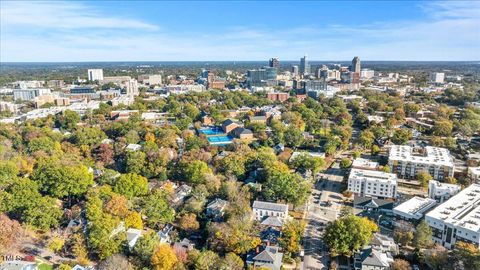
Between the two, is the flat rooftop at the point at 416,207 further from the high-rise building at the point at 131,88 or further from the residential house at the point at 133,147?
the high-rise building at the point at 131,88

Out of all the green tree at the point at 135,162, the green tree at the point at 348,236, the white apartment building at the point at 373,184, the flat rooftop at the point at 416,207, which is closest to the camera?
the green tree at the point at 348,236

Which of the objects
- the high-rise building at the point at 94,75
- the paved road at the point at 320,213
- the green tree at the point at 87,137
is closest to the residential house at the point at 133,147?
the green tree at the point at 87,137

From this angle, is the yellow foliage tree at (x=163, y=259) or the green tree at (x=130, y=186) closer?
the yellow foliage tree at (x=163, y=259)

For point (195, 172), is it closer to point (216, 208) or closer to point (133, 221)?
point (216, 208)

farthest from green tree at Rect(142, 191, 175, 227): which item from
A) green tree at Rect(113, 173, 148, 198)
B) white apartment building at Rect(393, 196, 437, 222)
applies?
white apartment building at Rect(393, 196, 437, 222)

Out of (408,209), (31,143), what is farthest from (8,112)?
(408,209)

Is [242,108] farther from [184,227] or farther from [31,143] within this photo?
[184,227]

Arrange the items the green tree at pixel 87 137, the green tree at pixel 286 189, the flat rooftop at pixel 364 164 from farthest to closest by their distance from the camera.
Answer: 1. the green tree at pixel 87 137
2. the flat rooftop at pixel 364 164
3. the green tree at pixel 286 189

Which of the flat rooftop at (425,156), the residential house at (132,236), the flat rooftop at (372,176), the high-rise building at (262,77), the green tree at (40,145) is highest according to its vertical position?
the high-rise building at (262,77)
